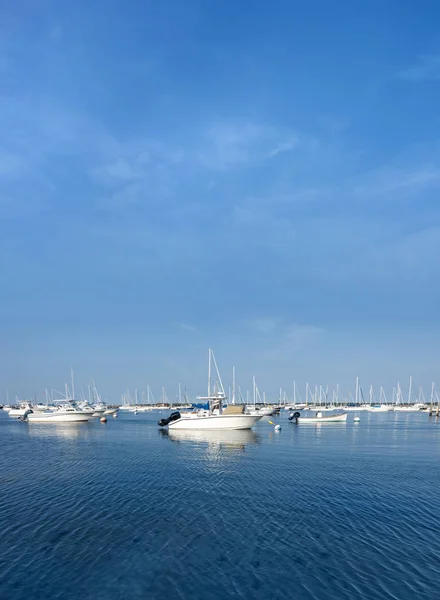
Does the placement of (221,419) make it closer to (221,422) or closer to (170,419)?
(221,422)

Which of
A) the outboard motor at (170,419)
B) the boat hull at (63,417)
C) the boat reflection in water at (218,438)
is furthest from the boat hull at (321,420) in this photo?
the boat hull at (63,417)

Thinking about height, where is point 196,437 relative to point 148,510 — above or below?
below

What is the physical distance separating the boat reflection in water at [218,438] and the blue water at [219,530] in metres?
18.0

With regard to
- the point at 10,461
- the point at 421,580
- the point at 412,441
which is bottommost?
the point at 412,441

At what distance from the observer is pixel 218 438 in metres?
76.9

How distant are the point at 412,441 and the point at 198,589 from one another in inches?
2859

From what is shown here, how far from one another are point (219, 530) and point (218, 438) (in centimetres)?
5286

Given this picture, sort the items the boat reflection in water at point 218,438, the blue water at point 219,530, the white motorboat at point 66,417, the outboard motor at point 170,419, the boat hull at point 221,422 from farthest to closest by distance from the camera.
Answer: the white motorboat at point 66,417
the outboard motor at point 170,419
the boat hull at point 221,422
the boat reflection in water at point 218,438
the blue water at point 219,530

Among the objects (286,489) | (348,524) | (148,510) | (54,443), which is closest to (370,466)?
(286,489)

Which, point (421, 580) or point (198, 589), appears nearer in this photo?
point (198, 589)

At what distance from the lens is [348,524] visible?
26766 mm

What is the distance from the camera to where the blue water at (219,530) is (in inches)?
719

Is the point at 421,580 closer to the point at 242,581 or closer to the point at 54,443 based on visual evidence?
the point at 242,581

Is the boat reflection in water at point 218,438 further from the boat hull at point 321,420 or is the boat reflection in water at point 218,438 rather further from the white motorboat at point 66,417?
the boat hull at point 321,420
